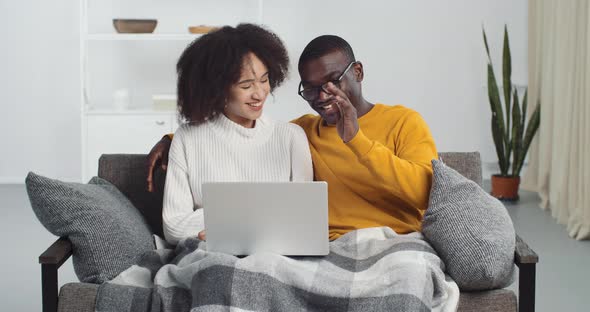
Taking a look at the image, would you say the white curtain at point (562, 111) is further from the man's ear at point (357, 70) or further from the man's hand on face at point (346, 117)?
the man's hand on face at point (346, 117)

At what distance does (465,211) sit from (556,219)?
2.92m

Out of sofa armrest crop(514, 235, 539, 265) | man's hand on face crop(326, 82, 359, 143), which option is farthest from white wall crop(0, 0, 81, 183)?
sofa armrest crop(514, 235, 539, 265)

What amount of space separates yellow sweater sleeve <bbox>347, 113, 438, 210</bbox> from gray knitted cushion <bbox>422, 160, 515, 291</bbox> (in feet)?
0.24

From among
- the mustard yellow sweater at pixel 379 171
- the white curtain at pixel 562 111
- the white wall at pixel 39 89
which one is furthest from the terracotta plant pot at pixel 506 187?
the mustard yellow sweater at pixel 379 171

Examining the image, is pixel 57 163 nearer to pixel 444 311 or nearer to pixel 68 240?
pixel 68 240

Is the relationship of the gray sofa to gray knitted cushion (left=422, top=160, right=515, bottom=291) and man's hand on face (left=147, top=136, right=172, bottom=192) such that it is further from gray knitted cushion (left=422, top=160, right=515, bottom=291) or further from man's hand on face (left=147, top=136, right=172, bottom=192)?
man's hand on face (left=147, top=136, right=172, bottom=192)

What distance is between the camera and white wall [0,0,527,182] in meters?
6.31

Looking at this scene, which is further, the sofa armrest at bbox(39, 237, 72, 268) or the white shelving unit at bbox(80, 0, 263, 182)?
the white shelving unit at bbox(80, 0, 263, 182)

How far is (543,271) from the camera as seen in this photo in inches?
158

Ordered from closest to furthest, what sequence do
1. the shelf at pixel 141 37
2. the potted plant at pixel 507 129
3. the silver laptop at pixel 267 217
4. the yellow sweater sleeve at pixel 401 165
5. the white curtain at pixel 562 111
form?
the silver laptop at pixel 267 217 → the yellow sweater sleeve at pixel 401 165 → the white curtain at pixel 562 111 → the potted plant at pixel 507 129 → the shelf at pixel 141 37

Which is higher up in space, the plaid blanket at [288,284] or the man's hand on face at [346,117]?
the man's hand on face at [346,117]

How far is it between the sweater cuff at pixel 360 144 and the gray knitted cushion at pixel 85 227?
65 centimetres

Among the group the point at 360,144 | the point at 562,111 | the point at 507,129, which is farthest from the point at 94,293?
the point at 507,129

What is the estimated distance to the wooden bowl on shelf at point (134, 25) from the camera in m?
6.02
